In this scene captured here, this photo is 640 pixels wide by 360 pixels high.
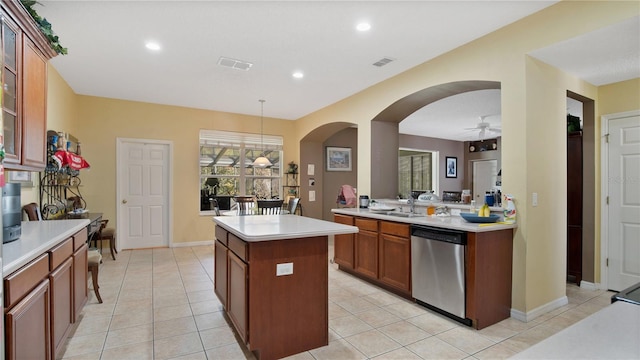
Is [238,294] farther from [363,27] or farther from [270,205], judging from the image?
[363,27]

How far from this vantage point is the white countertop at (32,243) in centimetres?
147

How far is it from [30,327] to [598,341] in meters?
2.30

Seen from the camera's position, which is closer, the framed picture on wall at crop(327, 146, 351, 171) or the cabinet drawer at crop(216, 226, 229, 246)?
the cabinet drawer at crop(216, 226, 229, 246)

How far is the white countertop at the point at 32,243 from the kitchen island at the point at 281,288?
107 cm

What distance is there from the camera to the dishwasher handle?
271 centimetres

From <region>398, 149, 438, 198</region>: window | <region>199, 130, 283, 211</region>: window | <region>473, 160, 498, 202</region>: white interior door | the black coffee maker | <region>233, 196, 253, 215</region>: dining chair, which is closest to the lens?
the black coffee maker

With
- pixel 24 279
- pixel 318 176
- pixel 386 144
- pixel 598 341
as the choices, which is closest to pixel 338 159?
pixel 318 176

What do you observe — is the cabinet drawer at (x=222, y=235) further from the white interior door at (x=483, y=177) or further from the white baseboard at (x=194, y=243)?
the white interior door at (x=483, y=177)

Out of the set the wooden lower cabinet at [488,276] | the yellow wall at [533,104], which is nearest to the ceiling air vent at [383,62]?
the yellow wall at [533,104]

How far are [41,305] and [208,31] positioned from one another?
8.45ft

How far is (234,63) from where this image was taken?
12.8ft

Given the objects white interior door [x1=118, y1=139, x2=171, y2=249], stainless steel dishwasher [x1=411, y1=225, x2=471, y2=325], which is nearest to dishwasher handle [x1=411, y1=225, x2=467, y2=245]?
stainless steel dishwasher [x1=411, y1=225, x2=471, y2=325]

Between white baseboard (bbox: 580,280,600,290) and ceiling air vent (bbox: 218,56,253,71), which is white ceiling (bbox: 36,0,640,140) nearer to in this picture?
ceiling air vent (bbox: 218,56,253,71)

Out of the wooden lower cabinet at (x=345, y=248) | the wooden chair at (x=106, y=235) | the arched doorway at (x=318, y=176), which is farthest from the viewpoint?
the arched doorway at (x=318, y=176)
